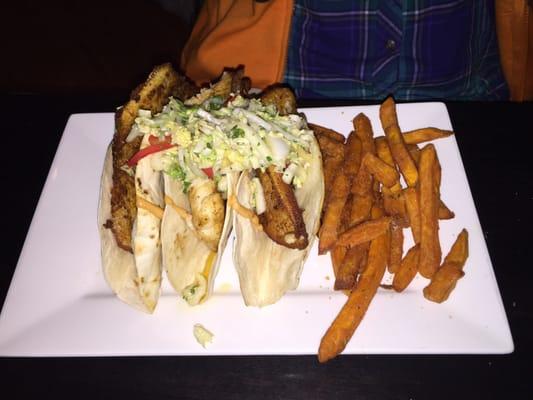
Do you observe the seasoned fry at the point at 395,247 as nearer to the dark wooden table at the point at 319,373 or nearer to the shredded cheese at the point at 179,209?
the dark wooden table at the point at 319,373

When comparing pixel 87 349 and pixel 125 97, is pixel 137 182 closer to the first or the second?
pixel 87 349

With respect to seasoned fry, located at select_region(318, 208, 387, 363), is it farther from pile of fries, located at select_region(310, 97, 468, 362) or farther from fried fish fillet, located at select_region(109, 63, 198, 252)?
fried fish fillet, located at select_region(109, 63, 198, 252)

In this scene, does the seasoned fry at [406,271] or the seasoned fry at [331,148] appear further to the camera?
the seasoned fry at [331,148]

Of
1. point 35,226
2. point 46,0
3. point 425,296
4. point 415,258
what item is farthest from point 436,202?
point 46,0

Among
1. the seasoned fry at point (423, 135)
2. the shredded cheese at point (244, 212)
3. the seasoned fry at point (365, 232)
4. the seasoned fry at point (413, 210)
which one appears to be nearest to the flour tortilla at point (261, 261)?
the shredded cheese at point (244, 212)

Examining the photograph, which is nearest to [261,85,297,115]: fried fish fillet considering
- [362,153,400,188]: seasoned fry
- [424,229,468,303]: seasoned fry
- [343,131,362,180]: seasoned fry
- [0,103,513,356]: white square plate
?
[343,131,362,180]: seasoned fry

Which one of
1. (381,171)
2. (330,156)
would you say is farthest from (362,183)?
(330,156)
